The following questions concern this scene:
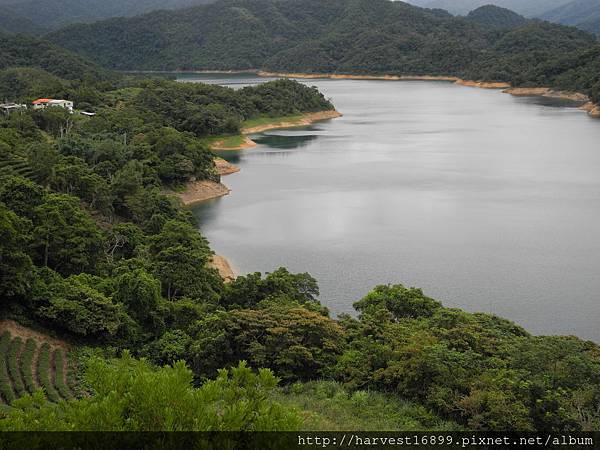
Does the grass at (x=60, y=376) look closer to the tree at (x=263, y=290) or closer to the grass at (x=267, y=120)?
the tree at (x=263, y=290)

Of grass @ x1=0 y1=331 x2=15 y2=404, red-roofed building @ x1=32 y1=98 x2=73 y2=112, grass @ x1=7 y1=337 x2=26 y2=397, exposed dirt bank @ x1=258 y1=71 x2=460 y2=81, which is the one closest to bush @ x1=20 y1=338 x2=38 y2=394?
grass @ x1=7 y1=337 x2=26 y2=397

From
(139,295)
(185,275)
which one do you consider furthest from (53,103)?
(139,295)

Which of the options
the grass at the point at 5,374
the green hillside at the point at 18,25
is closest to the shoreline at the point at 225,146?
the grass at the point at 5,374

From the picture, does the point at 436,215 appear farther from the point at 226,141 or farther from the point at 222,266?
the point at 226,141

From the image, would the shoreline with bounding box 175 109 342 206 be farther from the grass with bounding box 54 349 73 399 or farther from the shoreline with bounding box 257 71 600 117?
the shoreline with bounding box 257 71 600 117

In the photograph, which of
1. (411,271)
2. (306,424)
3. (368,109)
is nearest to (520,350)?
(306,424)

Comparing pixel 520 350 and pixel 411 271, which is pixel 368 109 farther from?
pixel 520 350
